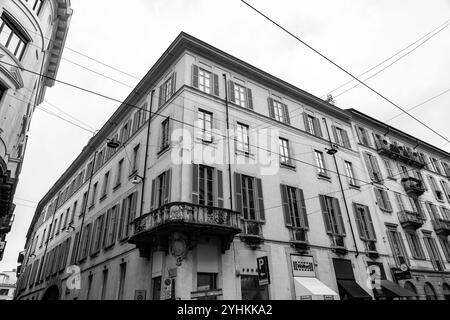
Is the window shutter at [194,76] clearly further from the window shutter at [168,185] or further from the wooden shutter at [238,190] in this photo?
the wooden shutter at [238,190]

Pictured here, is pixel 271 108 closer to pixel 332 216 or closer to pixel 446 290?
pixel 332 216

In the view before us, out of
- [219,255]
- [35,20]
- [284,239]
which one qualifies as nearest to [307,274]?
[284,239]

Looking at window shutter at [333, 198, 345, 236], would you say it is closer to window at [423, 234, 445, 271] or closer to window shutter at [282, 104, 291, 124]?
window shutter at [282, 104, 291, 124]

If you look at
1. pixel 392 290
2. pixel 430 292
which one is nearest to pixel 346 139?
pixel 392 290

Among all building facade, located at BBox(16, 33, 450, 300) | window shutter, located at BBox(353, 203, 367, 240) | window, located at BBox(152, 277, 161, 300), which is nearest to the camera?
window, located at BBox(152, 277, 161, 300)

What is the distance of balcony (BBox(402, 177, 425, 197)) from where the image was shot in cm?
2516

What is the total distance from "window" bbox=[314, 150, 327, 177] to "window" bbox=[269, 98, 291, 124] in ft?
10.5

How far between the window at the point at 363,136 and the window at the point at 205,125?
1552cm

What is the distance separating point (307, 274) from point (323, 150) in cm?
923

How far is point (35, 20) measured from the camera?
1386 cm

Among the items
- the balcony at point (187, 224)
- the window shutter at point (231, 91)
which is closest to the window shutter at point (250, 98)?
the window shutter at point (231, 91)

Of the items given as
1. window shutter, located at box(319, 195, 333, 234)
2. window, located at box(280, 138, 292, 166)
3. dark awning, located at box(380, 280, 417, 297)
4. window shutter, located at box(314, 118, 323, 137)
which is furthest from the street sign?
window shutter, located at box(314, 118, 323, 137)

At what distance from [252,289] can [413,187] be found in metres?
20.0

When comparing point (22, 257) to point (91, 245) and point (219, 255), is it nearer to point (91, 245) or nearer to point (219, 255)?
point (91, 245)
